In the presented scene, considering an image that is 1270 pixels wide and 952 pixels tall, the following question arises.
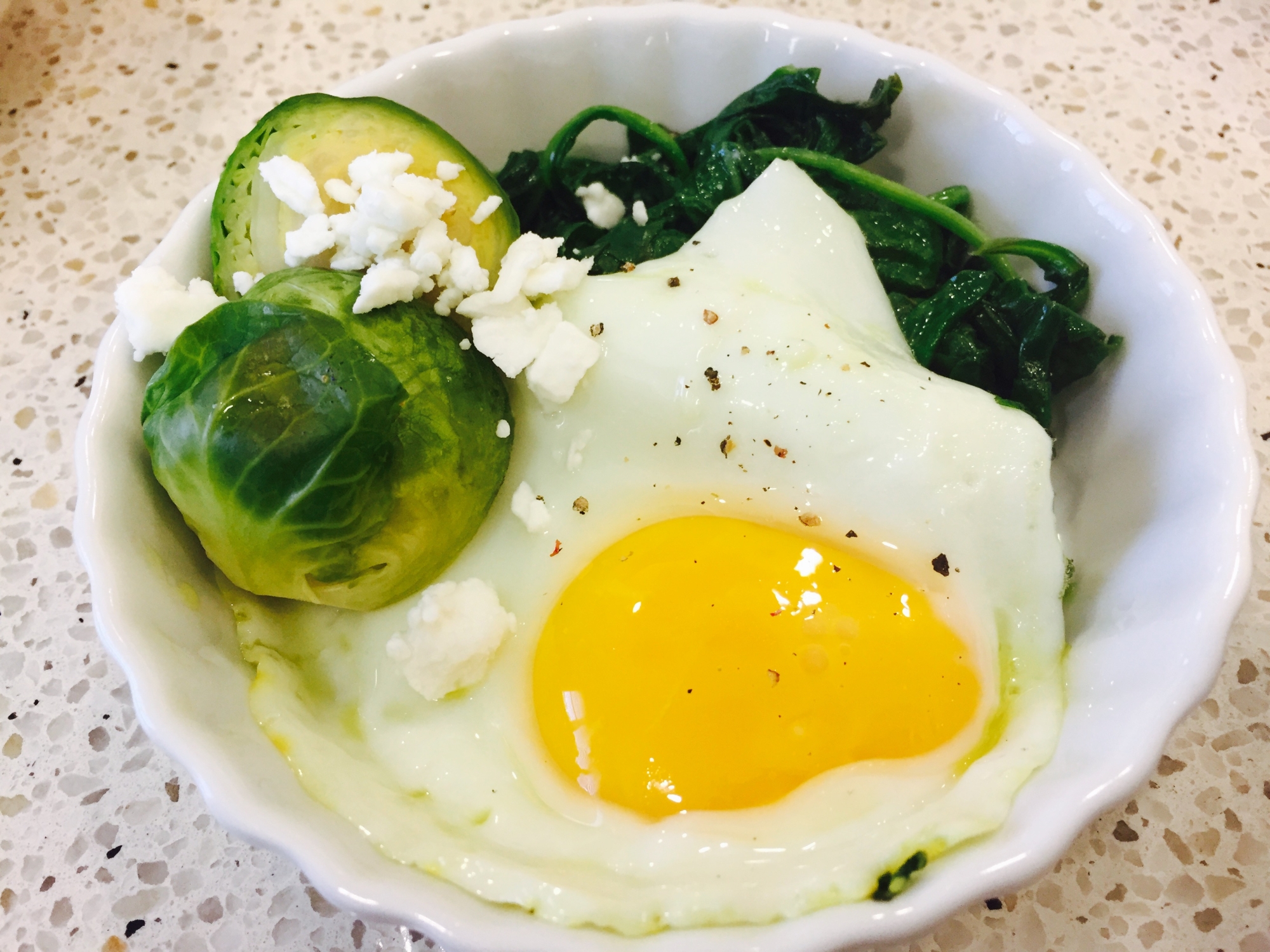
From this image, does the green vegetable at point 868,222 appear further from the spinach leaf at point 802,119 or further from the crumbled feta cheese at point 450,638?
the crumbled feta cheese at point 450,638

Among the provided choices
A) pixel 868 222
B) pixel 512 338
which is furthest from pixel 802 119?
pixel 512 338

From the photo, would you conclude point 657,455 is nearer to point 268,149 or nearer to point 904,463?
point 904,463

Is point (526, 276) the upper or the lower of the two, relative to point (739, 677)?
upper

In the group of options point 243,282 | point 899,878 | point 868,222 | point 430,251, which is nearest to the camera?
point 899,878

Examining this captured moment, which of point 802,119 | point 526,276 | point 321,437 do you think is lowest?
point 321,437

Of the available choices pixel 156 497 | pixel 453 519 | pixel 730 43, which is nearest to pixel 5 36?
pixel 156 497

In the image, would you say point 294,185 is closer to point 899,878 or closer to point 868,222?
point 868,222

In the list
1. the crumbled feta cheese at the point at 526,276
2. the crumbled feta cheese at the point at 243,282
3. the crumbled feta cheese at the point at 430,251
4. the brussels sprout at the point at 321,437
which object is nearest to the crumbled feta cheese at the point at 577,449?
the brussels sprout at the point at 321,437
